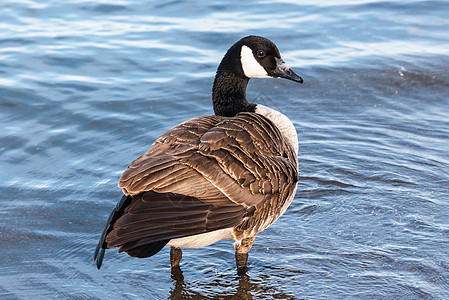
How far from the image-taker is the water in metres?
4.74

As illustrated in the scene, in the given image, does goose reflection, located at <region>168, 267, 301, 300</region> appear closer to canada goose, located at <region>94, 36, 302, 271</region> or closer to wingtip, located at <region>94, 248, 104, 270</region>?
canada goose, located at <region>94, 36, 302, 271</region>

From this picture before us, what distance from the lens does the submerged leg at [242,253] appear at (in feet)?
15.6

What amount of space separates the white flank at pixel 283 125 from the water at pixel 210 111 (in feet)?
2.44

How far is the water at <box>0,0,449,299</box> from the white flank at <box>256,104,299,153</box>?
0.74 meters

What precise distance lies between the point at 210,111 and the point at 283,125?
2.57 meters

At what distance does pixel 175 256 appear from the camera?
187 inches

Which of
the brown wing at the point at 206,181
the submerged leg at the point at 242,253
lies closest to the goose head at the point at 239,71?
the brown wing at the point at 206,181

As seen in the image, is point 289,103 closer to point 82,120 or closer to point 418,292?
point 82,120

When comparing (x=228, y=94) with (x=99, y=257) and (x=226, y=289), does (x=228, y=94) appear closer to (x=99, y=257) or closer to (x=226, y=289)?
(x=226, y=289)

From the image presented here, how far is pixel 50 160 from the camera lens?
659 centimetres

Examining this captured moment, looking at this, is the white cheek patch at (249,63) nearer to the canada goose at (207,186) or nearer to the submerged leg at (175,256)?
the canada goose at (207,186)

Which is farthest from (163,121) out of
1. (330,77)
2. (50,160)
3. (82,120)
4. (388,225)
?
(388,225)

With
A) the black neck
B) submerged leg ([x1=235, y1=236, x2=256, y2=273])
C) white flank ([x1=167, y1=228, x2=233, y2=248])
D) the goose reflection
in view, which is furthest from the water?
the black neck

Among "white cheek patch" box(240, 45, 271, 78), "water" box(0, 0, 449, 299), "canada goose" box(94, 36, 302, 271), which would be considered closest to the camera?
"canada goose" box(94, 36, 302, 271)
